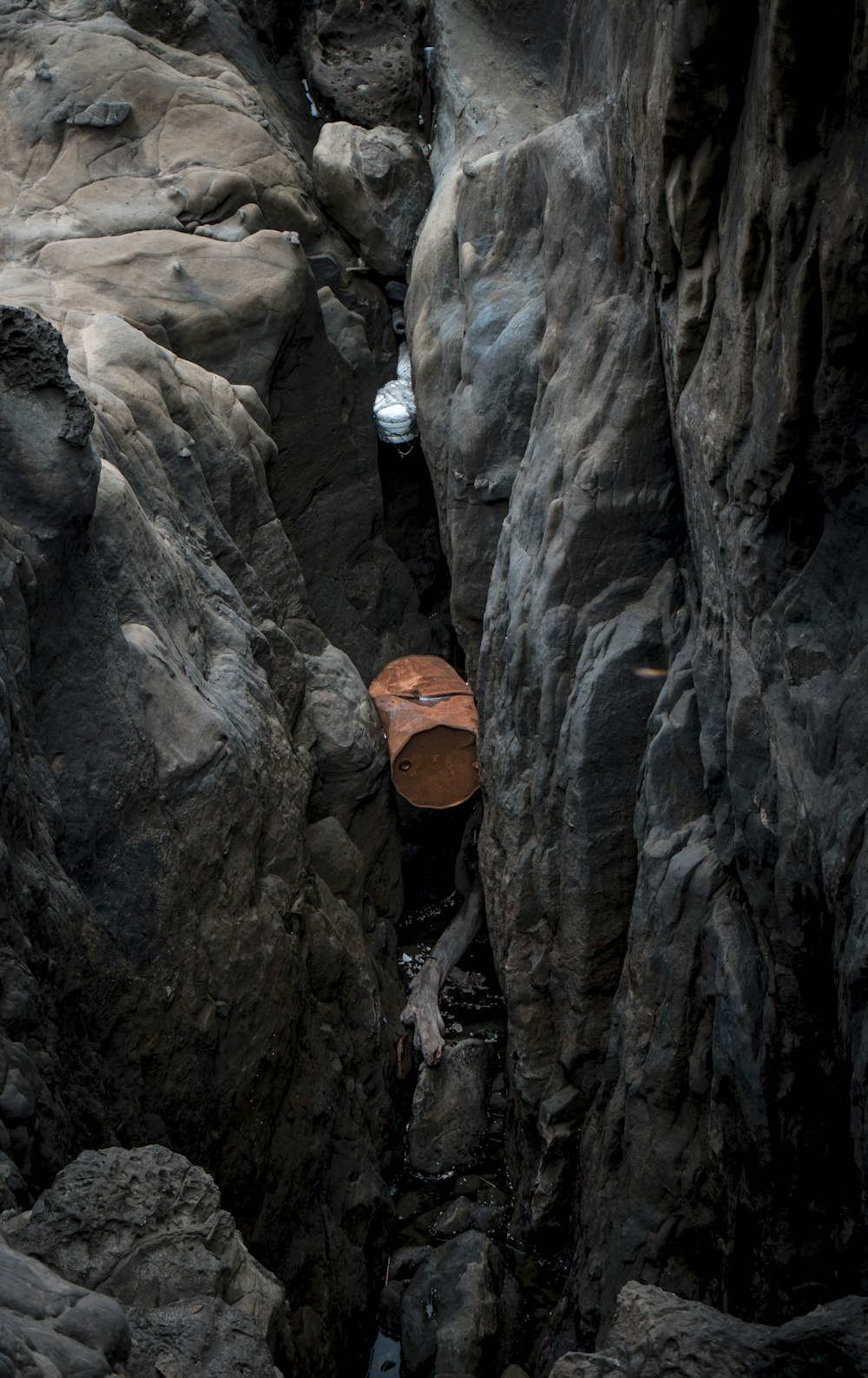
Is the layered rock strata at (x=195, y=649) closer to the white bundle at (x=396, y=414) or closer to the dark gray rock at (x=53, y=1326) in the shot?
the white bundle at (x=396, y=414)

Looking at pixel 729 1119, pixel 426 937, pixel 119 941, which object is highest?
pixel 119 941

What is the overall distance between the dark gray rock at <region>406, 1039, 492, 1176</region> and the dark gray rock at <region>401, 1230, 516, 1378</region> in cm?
62

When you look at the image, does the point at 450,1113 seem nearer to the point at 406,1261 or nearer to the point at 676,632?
the point at 406,1261

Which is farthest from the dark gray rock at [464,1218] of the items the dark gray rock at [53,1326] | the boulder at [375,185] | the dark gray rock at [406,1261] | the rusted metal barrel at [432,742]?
the boulder at [375,185]

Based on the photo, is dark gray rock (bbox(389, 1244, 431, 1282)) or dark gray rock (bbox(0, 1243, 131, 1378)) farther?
dark gray rock (bbox(389, 1244, 431, 1282))

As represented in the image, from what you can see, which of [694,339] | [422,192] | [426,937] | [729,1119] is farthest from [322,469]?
[729,1119]

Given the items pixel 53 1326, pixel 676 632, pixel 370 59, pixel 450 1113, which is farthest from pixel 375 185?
pixel 53 1326

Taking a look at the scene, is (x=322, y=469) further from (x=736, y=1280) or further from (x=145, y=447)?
(x=736, y=1280)

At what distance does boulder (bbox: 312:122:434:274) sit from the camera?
778 cm

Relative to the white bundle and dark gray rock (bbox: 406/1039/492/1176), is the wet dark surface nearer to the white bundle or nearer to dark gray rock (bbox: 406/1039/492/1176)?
dark gray rock (bbox: 406/1039/492/1176)

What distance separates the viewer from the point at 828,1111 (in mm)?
3219

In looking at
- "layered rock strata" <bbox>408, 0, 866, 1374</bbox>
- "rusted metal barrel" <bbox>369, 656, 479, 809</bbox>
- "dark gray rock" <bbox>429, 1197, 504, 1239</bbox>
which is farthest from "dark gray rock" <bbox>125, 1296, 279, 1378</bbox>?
"rusted metal barrel" <bbox>369, 656, 479, 809</bbox>

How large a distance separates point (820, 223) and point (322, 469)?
529 centimetres

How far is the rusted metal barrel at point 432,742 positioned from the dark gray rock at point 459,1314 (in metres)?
2.40
